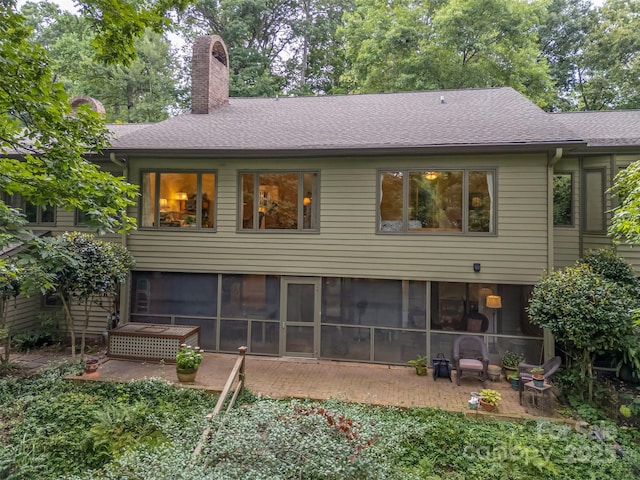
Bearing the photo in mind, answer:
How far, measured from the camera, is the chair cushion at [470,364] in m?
7.24

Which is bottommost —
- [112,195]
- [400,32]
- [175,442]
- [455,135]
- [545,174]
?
[175,442]

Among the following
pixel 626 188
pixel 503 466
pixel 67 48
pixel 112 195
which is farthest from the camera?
pixel 67 48

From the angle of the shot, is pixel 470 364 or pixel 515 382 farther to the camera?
pixel 470 364

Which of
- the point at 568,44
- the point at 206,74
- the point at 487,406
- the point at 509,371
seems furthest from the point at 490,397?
the point at 568,44

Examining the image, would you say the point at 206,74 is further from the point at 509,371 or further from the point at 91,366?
the point at 509,371

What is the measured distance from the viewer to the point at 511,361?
781cm

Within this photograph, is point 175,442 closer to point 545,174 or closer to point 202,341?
point 202,341

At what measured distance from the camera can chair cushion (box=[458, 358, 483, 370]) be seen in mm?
7243

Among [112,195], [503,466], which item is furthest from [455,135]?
[112,195]

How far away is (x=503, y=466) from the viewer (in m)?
4.68

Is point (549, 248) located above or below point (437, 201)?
below

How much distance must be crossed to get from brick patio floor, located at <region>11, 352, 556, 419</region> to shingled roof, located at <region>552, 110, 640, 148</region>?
17.9ft

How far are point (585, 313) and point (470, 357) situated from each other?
2450 millimetres

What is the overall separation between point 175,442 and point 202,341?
487 cm
